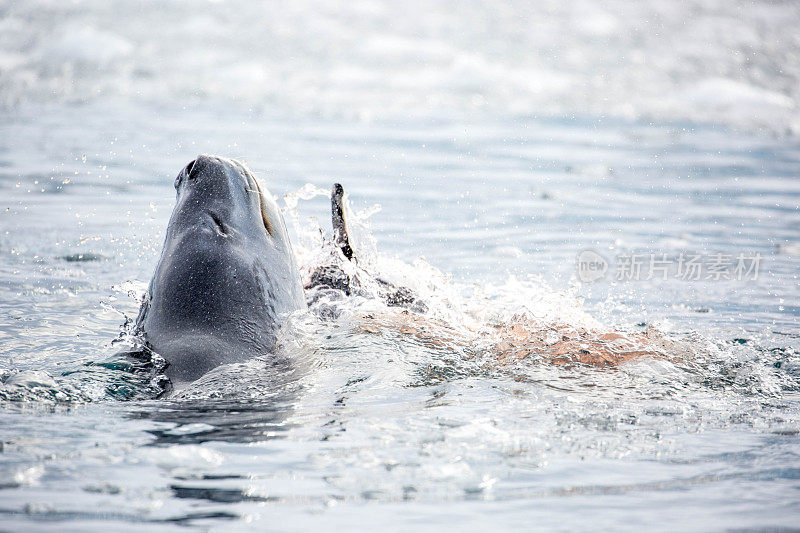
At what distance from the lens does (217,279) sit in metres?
4.74

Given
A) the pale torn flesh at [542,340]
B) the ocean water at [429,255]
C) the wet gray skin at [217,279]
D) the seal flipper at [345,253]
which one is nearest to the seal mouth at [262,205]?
the wet gray skin at [217,279]

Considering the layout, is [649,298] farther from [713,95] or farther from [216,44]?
[216,44]

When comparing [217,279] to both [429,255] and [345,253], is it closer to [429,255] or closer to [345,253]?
[345,253]

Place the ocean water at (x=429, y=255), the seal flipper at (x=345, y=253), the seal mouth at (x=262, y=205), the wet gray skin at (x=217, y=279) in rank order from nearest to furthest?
the ocean water at (x=429, y=255) → the wet gray skin at (x=217, y=279) → the seal mouth at (x=262, y=205) → the seal flipper at (x=345, y=253)

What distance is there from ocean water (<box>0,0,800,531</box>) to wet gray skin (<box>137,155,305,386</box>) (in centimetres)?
14

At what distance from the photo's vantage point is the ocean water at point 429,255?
3.64m

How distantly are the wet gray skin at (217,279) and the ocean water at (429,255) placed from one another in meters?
0.14

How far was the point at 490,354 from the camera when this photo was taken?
5332 mm

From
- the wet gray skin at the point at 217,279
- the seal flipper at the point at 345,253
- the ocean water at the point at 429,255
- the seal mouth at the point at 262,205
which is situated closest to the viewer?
the ocean water at the point at 429,255

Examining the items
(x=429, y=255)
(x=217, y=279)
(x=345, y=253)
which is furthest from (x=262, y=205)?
(x=429, y=255)

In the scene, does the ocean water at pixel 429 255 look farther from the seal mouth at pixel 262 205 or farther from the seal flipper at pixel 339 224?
the seal mouth at pixel 262 205

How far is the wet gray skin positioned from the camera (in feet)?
15.0

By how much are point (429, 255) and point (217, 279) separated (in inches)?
205

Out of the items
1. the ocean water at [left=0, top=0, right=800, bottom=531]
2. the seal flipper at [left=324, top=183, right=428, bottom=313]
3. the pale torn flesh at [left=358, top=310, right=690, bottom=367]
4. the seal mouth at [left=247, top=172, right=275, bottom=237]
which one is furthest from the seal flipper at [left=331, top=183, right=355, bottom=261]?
the seal mouth at [left=247, top=172, right=275, bottom=237]
